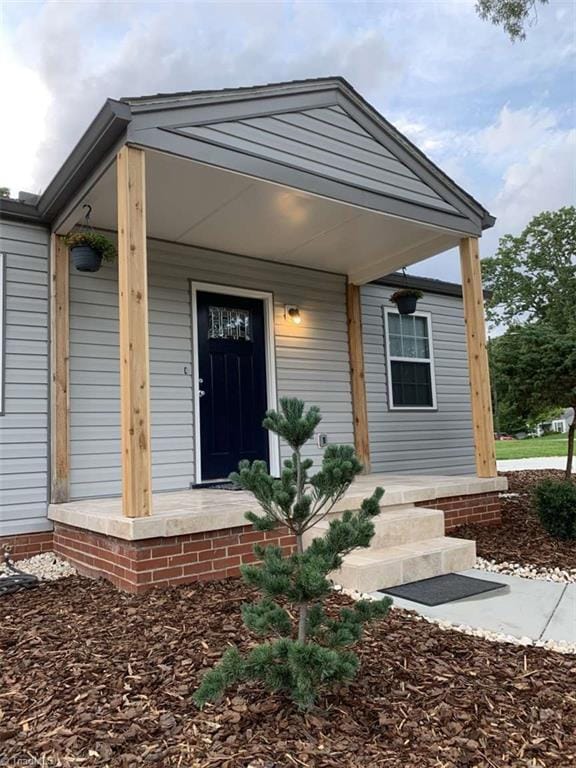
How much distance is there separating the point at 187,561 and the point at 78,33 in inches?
286

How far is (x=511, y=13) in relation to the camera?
5086 mm

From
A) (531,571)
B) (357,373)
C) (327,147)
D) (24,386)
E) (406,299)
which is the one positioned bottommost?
(531,571)

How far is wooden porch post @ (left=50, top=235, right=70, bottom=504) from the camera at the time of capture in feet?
14.7

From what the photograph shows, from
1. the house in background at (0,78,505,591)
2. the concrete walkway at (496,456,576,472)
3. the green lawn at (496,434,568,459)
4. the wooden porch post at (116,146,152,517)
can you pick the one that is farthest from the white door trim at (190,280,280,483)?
the green lawn at (496,434,568,459)

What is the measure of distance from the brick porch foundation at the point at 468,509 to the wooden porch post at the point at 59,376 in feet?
9.90

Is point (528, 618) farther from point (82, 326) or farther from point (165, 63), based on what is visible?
point (165, 63)

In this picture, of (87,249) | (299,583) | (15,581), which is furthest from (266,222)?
(299,583)

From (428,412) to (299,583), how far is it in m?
5.91

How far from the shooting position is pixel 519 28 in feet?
16.8

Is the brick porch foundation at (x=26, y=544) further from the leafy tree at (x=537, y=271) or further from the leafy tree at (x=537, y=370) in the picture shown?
the leafy tree at (x=537, y=271)

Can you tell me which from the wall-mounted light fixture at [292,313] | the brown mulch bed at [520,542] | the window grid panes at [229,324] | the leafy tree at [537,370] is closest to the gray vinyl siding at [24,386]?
the window grid panes at [229,324]

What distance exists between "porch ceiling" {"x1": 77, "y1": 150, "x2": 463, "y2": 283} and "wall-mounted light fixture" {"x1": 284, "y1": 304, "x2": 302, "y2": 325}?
20.4 inches

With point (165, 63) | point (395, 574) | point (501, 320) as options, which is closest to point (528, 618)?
point (395, 574)

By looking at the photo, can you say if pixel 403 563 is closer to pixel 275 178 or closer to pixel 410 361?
pixel 275 178
